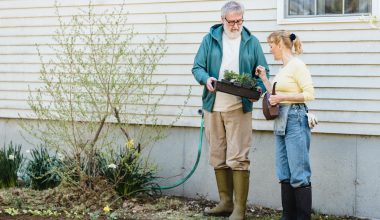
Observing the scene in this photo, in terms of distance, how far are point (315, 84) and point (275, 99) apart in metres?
1.05

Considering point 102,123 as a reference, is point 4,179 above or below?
below

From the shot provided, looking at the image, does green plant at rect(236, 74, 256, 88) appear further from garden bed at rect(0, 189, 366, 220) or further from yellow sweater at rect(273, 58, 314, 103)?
garden bed at rect(0, 189, 366, 220)

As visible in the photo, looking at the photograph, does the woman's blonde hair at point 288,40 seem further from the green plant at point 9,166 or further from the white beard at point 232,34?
the green plant at point 9,166

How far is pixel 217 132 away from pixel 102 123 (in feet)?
4.34

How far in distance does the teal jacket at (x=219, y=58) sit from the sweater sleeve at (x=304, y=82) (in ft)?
2.01

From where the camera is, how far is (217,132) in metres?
6.39

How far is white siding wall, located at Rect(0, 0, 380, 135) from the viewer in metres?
6.48

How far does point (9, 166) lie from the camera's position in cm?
771

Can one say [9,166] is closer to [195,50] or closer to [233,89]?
[195,50]

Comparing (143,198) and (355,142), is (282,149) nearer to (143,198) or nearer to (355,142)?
(355,142)

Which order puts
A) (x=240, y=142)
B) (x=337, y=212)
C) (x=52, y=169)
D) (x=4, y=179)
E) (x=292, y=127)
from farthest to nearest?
(x=4, y=179)
(x=52, y=169)
(x=337, y=212)
(x=240, y=142)
(x=292, y=127)

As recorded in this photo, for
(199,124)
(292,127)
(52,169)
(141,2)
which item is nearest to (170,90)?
(199,124)

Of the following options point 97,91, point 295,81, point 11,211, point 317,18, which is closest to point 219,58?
point 295,81

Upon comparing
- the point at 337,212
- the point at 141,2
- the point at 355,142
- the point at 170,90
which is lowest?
the point at 337,212
